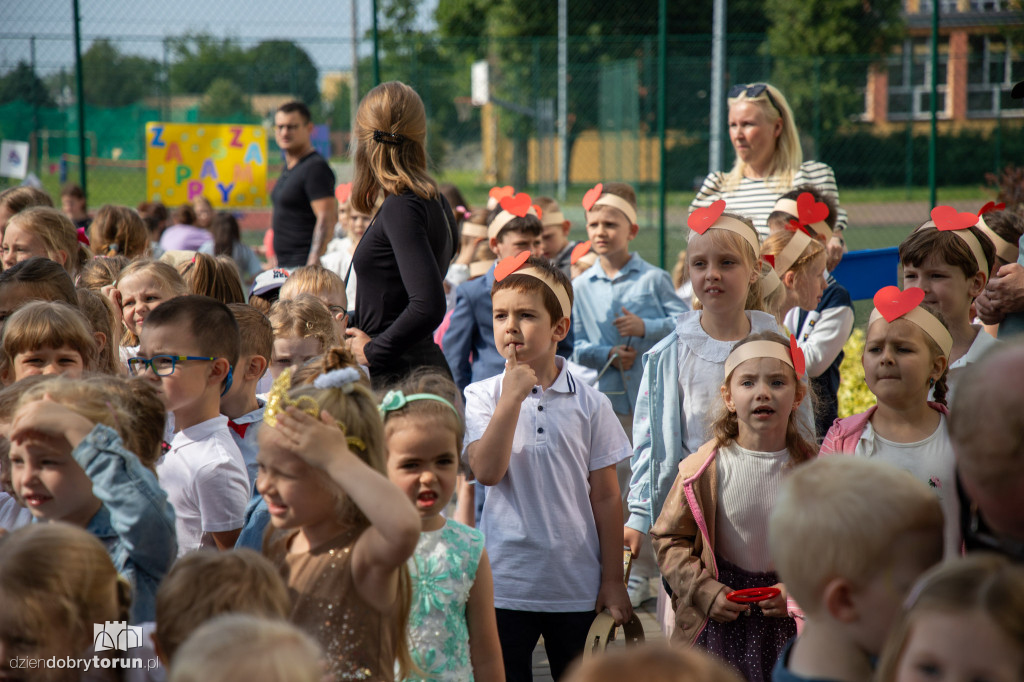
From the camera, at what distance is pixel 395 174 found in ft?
12.4

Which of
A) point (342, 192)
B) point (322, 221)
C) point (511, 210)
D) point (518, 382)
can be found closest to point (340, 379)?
point (518, 382)

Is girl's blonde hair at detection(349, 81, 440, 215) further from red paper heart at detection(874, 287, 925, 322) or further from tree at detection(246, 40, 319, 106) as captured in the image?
tree at detection(246, 40, 319, 106)

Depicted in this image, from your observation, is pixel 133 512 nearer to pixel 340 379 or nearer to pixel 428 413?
pixel 340 379

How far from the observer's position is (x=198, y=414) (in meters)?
2.98

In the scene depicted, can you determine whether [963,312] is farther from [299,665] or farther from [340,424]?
[299,665]

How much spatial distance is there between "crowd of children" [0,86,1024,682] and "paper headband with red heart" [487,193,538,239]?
74 centimetres

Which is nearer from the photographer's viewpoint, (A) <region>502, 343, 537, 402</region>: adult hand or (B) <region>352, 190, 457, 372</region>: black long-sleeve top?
(A) <region>502, 343, 537, 402</region>: adult hand

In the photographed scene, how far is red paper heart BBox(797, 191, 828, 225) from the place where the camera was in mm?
4844

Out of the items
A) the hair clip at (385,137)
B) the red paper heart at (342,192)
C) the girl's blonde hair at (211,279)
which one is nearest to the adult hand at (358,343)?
the hair clip at (385,137)

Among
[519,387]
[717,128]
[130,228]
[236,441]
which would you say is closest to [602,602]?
[519,387]

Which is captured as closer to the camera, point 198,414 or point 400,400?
point 400,400

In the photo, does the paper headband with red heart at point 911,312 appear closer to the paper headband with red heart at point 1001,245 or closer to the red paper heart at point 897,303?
the red paper heart at point 897,303

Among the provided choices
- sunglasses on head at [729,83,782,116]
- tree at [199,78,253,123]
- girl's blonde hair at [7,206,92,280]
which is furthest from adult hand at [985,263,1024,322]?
tree at [199,78,253,123]

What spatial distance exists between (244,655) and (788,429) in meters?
2.05
